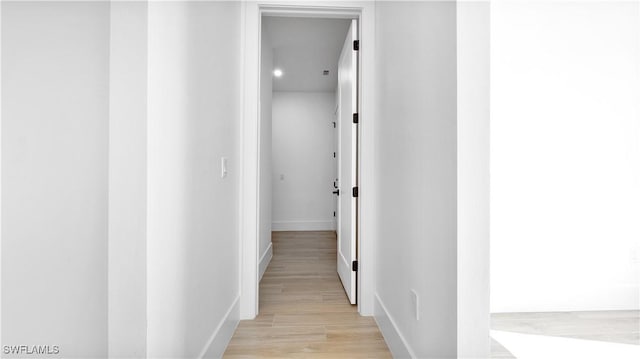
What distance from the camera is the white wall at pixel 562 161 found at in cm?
233

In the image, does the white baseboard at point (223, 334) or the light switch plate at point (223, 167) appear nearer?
the white baseboard at point (223, 334)

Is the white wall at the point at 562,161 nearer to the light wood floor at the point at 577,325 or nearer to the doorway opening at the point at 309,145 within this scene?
the light wood floor at the point at 577,325

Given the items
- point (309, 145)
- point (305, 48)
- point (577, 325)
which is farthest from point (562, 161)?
point (309, 145)

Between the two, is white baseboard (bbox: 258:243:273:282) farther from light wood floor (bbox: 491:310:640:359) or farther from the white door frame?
light wood floor (bbox: 491:310:640:359)

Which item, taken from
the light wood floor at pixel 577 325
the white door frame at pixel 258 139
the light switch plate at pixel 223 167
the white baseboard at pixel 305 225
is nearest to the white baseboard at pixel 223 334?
the white door frame at pixel 258 139

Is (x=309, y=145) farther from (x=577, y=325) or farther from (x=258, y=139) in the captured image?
(x=577, y=325)

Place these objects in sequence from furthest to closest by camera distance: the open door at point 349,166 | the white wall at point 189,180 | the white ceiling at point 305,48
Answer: the white ceiling at point 305,48, the open door at point 349,166, the white wall at point 189,180

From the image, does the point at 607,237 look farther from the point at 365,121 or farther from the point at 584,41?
the point at 365,121

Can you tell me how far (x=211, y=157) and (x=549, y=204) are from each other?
7.84 feet

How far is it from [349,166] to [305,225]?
12.5 feet

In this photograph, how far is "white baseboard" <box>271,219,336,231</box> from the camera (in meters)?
6.20

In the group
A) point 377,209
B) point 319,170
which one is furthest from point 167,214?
point 319,170

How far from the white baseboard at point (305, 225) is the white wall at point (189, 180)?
415cm

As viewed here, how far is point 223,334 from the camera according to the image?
1.82 m
